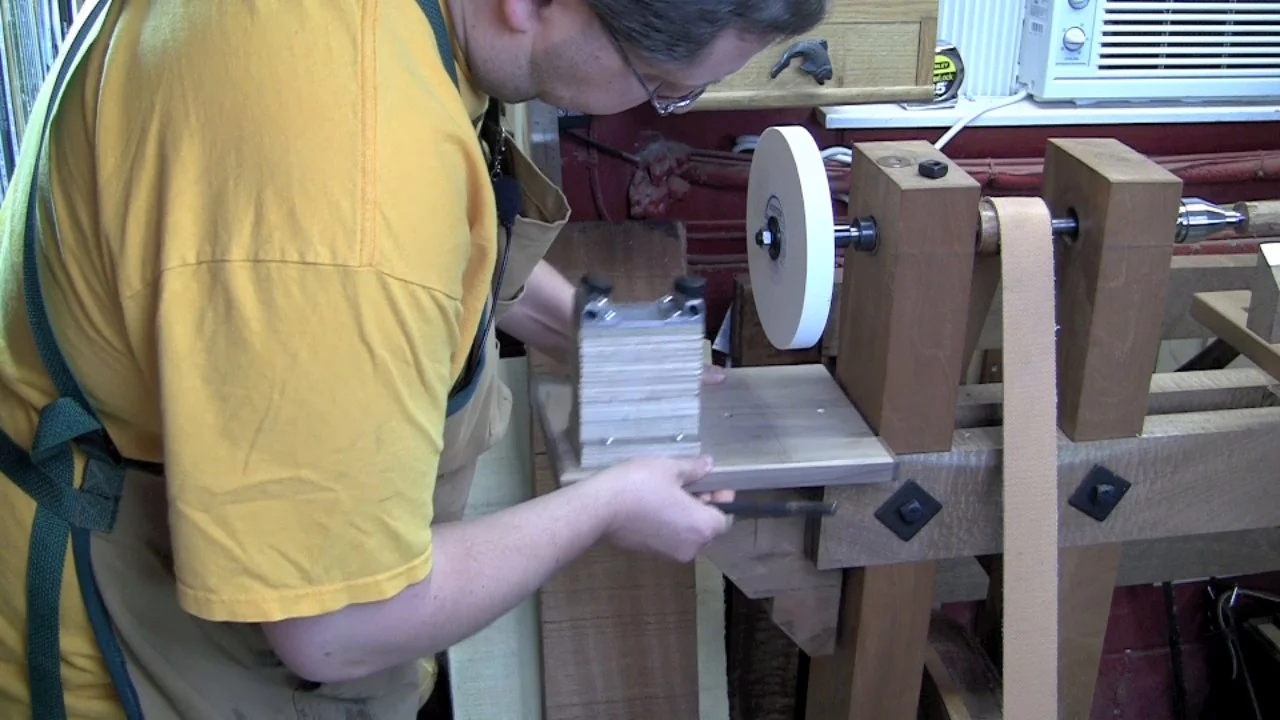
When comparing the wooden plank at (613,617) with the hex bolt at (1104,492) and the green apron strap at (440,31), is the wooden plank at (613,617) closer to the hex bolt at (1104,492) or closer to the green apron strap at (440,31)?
the hex bolt at (1104,492)

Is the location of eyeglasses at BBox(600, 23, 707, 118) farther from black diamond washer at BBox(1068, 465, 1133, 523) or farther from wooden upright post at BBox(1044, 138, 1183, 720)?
black diamond washer at BBox(1068, 465, 1133, 523)

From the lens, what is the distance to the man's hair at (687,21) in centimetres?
77

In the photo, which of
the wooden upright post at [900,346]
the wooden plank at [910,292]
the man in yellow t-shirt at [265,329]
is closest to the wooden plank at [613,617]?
the wooden upright post at [900,346]

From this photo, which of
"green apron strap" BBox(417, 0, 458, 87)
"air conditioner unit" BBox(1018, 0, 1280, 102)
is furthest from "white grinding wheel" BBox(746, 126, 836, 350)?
"air conditioner unit" BBox(1018, 0, 1280, 102)

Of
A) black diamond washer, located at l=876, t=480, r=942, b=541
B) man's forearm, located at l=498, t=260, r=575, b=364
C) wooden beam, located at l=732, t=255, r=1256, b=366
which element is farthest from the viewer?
wooden beam, located at l=732, t=255, r=1256, b=366

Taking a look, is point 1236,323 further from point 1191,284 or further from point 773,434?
point 773,434

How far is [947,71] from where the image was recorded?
1855mm

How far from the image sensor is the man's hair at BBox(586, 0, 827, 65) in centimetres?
77

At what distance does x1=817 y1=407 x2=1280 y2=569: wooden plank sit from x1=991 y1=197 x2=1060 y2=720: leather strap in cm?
5

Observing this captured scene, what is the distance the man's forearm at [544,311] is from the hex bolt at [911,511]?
1.44 ft

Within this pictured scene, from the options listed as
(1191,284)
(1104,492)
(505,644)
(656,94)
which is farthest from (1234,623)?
(656,94)

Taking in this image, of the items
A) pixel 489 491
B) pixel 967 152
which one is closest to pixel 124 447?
pixel 489 491

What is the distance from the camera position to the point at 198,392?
2.25 ft

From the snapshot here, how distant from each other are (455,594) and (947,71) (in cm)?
137
